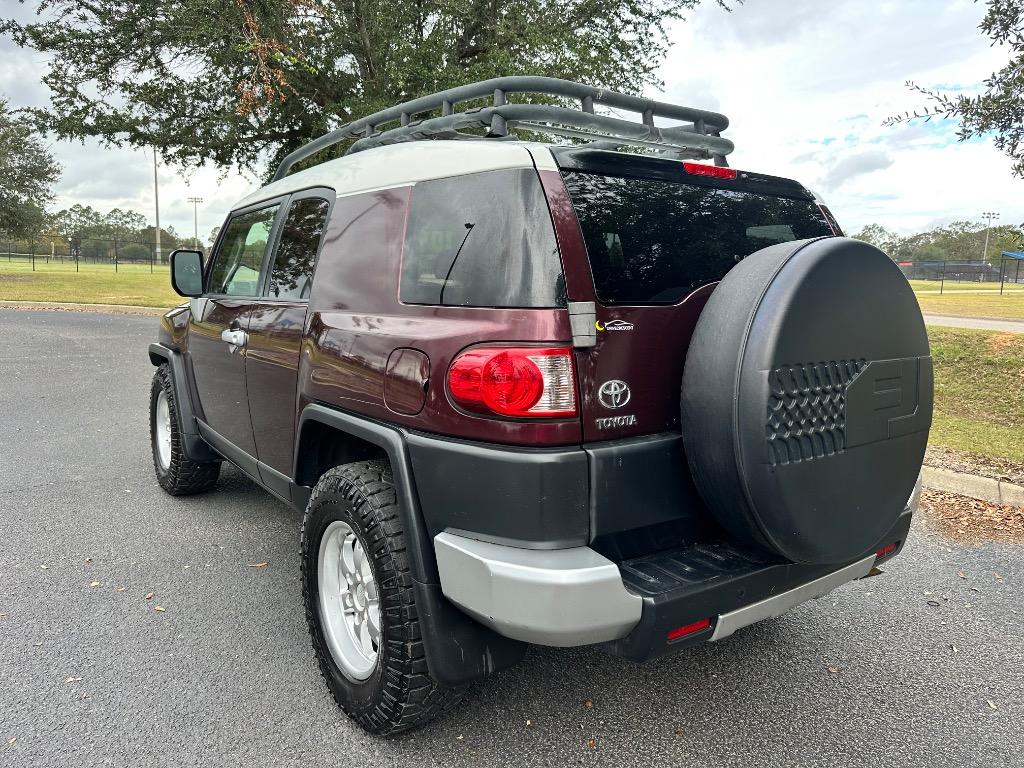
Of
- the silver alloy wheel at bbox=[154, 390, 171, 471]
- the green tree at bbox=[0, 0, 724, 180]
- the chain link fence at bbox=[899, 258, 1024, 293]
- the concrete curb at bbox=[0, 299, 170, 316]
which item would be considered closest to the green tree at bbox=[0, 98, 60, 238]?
the concrete curb at bbox=[0, 299, 170, 316]

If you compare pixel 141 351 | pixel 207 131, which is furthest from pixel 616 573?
pixel 207 131

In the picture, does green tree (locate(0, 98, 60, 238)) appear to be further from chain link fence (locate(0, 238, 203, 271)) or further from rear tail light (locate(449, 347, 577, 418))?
rear tail light (locate(449, 347, 577, 418))

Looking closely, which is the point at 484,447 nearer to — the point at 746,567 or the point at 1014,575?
the point at 746,567

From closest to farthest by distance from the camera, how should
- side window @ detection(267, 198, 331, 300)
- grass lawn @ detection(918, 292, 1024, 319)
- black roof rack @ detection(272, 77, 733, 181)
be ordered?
black roof rack @ detection(272, 77, 733, 181) < side window @ detection(267, 198, 331, 300) < grass lawn @ detection(918, 292, 1024, 319)

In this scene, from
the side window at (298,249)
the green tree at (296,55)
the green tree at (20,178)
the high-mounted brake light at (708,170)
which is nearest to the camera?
the high-mounted brake light at (708,170)

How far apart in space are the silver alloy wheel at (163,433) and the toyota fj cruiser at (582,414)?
260cm

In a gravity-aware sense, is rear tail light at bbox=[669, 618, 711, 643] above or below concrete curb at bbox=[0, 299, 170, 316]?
below

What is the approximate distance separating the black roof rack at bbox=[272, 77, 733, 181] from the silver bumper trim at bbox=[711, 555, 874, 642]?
1713 mm

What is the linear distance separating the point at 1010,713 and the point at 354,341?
2666 millimetres

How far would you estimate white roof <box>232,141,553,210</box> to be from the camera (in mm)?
2162

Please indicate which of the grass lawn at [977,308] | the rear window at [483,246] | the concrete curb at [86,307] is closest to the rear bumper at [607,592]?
the rear window at [483,246]

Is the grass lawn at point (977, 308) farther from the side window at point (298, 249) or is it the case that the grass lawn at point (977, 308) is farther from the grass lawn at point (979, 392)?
the side window at point (298, 249)

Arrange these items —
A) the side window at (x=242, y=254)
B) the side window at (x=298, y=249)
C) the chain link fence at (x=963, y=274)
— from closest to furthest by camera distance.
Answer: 1. the side window at (x=298, y=249)
2. the side window at (x=242, y=254)
3. the chain link fence at (x=963, y=274)

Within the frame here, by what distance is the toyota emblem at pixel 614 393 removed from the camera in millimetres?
2031
